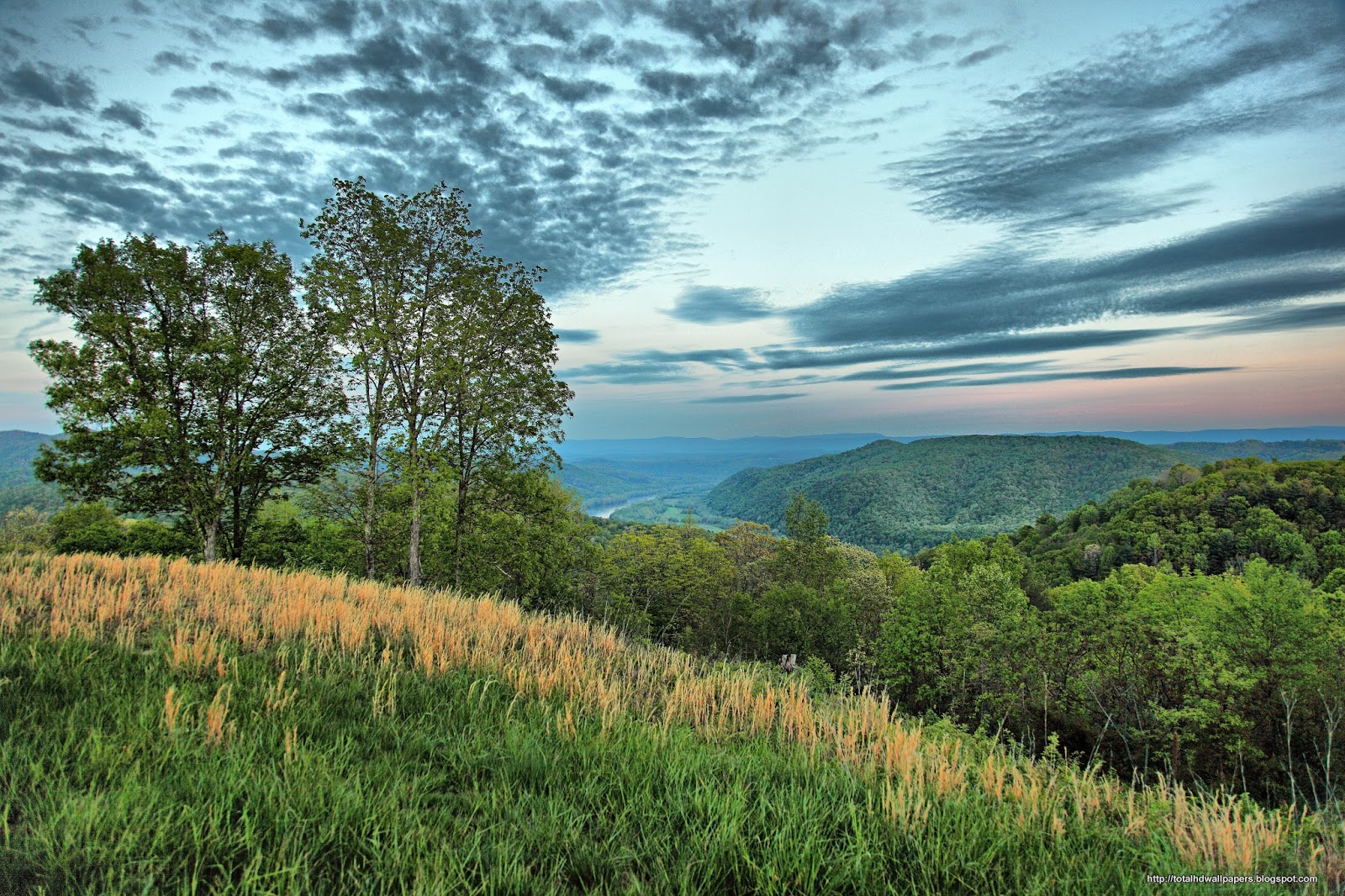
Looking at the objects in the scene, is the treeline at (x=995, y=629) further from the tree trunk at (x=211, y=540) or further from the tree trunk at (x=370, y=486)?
the tree trunk at (x=211, y=540)

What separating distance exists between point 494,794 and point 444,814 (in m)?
0.26

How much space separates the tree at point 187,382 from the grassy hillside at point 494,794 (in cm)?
2120

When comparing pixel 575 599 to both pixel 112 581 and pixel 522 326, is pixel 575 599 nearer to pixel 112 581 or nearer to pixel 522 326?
pixel 522 326

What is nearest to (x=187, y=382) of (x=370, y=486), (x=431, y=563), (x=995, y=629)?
(x=370, y=486)

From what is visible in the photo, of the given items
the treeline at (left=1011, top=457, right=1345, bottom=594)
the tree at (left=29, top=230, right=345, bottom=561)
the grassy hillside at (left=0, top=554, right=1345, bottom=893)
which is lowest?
the treeline at (left=1011, top=457, right=1345, bottom=594)

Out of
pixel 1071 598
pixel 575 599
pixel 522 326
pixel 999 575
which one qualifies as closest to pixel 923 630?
pixel 999 575

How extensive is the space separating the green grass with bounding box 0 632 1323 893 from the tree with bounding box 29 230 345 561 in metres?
22.0

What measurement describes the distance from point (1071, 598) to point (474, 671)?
1798 inches

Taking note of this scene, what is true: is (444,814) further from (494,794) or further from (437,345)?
(437,345)

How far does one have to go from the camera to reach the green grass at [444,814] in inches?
85.7

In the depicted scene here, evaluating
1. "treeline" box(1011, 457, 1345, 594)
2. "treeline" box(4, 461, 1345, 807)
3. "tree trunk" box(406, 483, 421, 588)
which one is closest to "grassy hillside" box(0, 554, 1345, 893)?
"treeline" box(4, 461, 1345, 807)

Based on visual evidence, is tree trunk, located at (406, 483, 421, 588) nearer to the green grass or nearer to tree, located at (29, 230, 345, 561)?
tree, located at (29, 230, 345, 561)

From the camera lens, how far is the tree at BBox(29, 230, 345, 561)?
20641mm

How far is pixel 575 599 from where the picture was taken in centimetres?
4003
